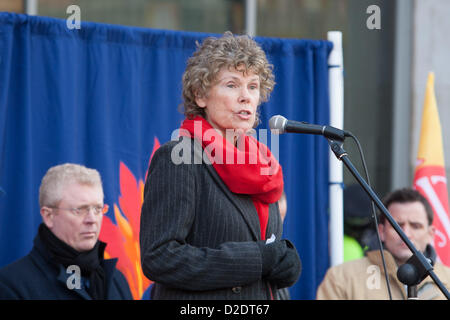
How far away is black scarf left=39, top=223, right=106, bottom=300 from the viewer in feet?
11.1

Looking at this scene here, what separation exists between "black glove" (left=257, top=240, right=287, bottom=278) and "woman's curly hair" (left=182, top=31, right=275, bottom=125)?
53 cm

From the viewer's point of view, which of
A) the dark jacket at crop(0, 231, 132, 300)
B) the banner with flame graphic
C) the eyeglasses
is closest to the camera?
the dark jacket at crop(0, 231, 132, 300)

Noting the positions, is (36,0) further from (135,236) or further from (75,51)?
(135,236)

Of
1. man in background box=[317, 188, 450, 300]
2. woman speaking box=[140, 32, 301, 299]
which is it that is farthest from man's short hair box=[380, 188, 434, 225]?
woman speaking box=[140, 32, 301, 299]

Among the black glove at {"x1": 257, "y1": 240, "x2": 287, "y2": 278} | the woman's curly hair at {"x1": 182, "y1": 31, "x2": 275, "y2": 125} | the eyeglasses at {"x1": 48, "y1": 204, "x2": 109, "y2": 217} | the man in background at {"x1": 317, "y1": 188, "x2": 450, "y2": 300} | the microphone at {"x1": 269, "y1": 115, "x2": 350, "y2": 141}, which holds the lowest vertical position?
the man in background at {"x1": 317, "y1": 188, "x2": 450, "y2": 300}

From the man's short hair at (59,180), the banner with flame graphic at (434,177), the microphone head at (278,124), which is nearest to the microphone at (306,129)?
the microphone head at (278,124)

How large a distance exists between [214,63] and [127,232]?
1.73 meters

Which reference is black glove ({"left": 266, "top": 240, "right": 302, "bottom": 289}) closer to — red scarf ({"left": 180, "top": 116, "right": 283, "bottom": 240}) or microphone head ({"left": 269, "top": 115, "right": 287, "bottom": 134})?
red scarf ({"left": 180, "top": 116, "right": 283, "bottom": 240})

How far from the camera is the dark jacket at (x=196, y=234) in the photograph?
220 cm

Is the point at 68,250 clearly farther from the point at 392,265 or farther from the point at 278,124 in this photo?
the point at 392,265

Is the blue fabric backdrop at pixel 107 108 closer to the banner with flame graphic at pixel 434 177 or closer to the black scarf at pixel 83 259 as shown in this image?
the black scarf at pixel 83 259

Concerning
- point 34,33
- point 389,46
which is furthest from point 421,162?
point 34,33

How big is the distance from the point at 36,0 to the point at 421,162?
3.03m

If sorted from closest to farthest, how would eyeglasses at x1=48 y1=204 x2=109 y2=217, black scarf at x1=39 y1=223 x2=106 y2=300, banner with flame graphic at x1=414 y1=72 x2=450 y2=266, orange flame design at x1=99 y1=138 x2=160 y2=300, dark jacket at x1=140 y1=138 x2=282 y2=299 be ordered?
1. dark jacket at x1=140 y1=138 x2=282 y2=299
2. black scarf at x1=39 y1=223 x2=106 y2=300
3. eyeglasses at x1=48 y1=204 x2=109 y2=217
4. orange flame design at x1=99 y1=138 x2=160 y2=300
5. banner with flame graphic at x1=414 y1=72 x2=450 y2=266
